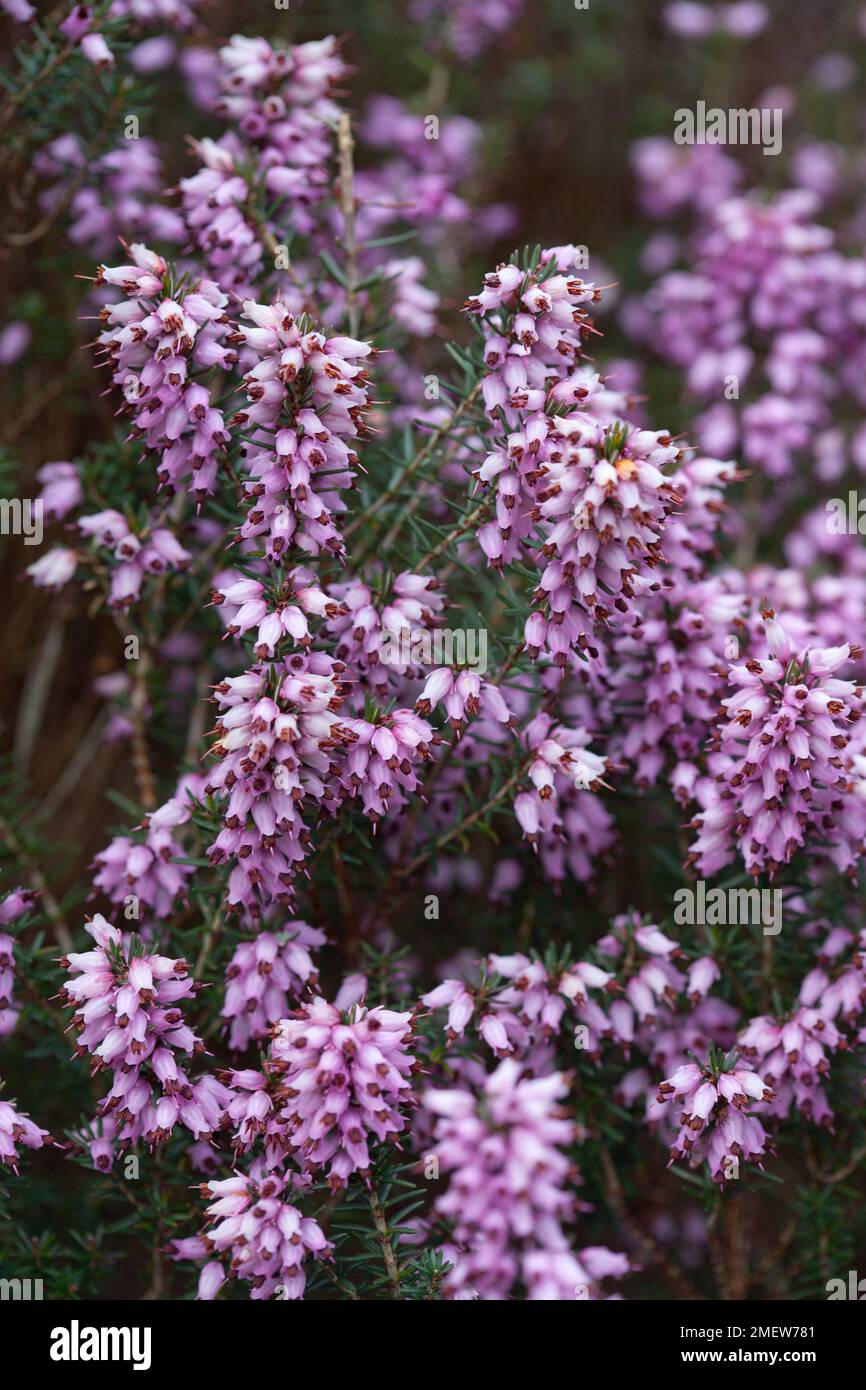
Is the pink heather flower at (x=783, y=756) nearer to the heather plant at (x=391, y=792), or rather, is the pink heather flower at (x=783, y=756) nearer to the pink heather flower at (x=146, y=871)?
the heather plant at (x=391, y=792)

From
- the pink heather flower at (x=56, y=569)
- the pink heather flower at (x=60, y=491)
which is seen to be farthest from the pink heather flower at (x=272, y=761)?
the pink heather flower at (x=60, y=491)

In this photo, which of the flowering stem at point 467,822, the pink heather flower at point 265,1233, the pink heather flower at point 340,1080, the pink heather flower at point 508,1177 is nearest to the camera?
the pink heather flower at point 508,1177

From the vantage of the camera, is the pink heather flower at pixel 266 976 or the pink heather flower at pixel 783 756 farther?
the pink heather flower at pixel 266 976

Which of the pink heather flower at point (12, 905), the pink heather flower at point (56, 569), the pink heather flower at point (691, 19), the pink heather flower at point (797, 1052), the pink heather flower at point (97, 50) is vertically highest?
the pink heather flower at point (691, 19)

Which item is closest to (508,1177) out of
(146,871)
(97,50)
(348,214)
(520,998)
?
(520,998)

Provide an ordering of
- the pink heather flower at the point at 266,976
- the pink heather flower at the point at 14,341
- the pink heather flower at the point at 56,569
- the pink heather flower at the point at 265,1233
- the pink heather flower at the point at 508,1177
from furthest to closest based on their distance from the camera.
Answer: the pink heather flower at the point at 14,341, the pink heather flower at the point at 56,569, the pink heather flower at the point at 266,976, the pink heather flower at the point at 265,1233, the pink heather flower at the point at 508,1177

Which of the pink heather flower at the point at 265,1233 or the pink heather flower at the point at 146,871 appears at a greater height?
the pink heather flower at the point at 146,871

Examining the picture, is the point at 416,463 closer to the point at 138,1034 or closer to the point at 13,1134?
the point at 138,1034

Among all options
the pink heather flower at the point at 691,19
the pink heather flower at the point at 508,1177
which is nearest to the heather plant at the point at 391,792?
the pink heather flower at the point at 508,1177
